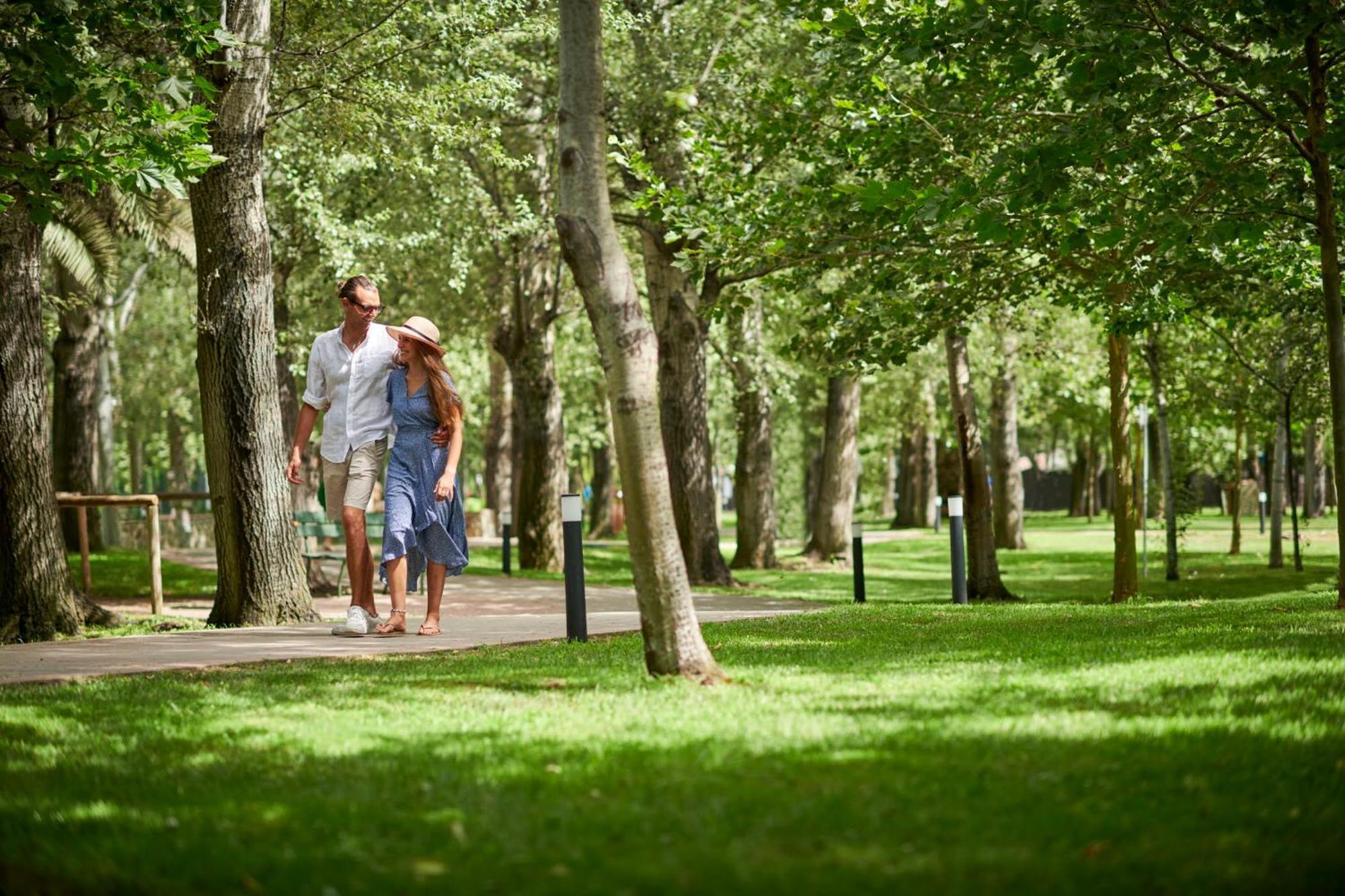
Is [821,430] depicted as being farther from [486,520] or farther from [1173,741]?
[1173,741]

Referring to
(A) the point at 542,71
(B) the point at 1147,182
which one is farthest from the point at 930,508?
(B) the point at 1147,182

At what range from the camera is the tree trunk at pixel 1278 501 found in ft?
77.7

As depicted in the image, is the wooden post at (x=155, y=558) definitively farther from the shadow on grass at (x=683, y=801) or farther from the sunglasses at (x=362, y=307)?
the shadow on grass at (x=683, y=801)

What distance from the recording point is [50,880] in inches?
140

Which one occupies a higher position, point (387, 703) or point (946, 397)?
point (946, 397)

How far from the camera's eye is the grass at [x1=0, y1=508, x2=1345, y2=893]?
350cm

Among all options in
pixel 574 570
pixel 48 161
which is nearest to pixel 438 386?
pixel 574 570

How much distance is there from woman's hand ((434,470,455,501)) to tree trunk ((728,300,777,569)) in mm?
16477

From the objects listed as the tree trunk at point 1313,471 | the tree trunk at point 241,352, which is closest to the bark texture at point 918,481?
the tree trunk at point 1313,471

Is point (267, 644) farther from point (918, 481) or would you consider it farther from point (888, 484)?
point (888, 484)

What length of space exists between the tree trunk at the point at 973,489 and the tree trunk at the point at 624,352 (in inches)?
434

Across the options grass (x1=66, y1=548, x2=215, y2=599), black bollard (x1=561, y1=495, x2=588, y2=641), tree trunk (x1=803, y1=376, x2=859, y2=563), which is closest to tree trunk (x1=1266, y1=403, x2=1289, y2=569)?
tree trunk (x1=803, y1=376, x2=859, y2=563)

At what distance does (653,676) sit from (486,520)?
104 ft

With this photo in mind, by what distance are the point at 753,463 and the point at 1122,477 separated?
10847mm
